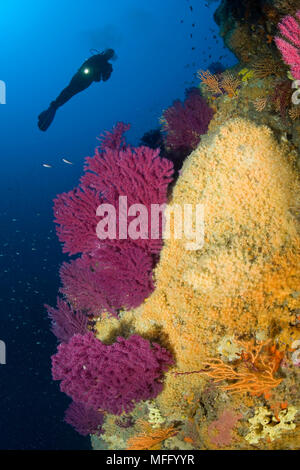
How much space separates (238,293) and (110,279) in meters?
1.36

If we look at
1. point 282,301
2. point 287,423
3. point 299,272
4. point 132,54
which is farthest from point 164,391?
point 132,54

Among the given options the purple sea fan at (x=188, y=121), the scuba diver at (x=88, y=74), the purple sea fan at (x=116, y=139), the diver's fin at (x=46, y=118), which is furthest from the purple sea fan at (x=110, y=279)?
the diver's fin at (x=46, y=118)

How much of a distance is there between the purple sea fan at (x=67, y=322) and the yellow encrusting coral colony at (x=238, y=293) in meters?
1.28

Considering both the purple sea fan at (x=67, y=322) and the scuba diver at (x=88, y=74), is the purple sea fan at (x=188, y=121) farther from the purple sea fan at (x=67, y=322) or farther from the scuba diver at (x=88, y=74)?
the scuba diver at (x=88, y=74)

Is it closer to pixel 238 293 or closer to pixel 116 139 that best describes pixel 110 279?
pixel 238 293

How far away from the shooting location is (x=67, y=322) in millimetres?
4152

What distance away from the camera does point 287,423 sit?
2.75 metres

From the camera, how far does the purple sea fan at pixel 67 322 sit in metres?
4.09

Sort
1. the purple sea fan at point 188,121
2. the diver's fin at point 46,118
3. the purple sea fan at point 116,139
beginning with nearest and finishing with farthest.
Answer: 1. the purple sea fan at point 116,139
2. the purple sea fan at point 188,121
3. the diver's fin at point 46,118

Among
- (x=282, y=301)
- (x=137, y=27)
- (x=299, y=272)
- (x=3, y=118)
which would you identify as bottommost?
(x=282, y=301)

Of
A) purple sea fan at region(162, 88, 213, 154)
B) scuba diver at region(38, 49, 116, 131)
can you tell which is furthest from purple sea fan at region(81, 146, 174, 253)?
scuba diver at region(38, 49, 116, 131)

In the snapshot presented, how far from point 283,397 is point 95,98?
134m

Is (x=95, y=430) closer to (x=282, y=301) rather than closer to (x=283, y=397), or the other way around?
(x=283, y=397)

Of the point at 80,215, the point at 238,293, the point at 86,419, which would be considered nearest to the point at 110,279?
the point at 80,215
